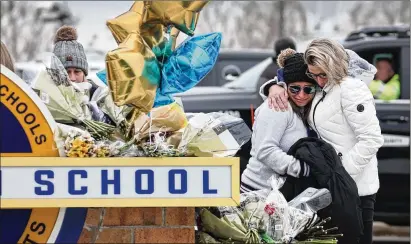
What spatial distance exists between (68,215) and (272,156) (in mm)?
1574

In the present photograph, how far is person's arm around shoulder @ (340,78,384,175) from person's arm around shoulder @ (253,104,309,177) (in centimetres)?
30

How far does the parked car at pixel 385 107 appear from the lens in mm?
8312

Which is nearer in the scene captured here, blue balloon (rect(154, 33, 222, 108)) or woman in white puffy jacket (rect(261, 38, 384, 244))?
blue balloon (rect(154, 33, 222, 108))

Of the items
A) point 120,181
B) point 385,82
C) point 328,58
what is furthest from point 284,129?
point 385,82

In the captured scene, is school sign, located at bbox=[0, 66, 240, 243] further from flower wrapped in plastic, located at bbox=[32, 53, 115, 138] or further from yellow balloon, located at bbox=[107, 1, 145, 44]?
yellow balloon, located at bbox=[107, 1, 145, 44]

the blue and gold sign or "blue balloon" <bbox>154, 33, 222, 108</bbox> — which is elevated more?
"blue balloon" <bbox>154, 33, 222, 108</bbox>

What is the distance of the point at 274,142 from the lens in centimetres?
505

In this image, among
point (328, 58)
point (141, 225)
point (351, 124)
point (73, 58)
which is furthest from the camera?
point (73, 58)

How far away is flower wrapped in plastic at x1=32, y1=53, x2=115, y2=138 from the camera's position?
393 cm

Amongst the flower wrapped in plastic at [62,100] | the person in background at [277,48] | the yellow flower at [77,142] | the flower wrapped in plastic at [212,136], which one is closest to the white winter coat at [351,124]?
the flower wrapped in plastic at [212,136]

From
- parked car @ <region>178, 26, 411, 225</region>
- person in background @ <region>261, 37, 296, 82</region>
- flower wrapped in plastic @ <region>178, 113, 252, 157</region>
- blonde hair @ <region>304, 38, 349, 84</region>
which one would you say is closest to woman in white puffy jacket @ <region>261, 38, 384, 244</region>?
blonde hair @ <region>304, 38, 349, 84</region>

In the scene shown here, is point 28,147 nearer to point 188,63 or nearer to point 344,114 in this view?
point 188,63

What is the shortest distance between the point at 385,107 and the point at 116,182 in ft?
17.4

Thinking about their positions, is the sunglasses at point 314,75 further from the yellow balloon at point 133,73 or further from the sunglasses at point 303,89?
the yellow balloon at point 133,73
